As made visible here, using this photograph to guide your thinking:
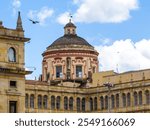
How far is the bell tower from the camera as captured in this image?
2827 inches

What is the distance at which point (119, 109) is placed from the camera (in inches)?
4665

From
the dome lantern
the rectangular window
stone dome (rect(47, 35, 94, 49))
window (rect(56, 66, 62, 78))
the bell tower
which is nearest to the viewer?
the bell tower

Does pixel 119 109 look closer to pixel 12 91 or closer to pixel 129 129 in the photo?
pixel 12 91

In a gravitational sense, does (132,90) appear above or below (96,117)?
above

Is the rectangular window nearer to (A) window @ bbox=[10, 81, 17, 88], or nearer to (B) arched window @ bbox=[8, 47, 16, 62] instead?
(A) window @ bbox=[10, 81, 17, 88]

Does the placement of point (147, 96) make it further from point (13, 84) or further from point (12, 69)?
point (12, 69)

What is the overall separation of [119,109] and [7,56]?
48.7 metres

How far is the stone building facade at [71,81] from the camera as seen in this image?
74.5 metres

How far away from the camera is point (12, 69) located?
238ft

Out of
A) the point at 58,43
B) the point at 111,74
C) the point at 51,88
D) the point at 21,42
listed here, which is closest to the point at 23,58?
the point at 21,42

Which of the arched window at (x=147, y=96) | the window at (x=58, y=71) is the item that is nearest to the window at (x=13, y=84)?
the arched window at (x=147, y=96)

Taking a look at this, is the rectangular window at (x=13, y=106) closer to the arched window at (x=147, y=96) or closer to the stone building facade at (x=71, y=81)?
the stone building facade at (x=71, y=81)

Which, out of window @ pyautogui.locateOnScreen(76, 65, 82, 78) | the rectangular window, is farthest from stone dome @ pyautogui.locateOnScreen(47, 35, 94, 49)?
the rectangular window

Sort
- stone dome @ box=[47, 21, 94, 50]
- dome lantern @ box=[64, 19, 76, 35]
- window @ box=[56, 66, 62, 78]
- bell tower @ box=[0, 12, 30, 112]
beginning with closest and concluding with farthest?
1. bell tower @ box=[0, 12, 30, 112]
2. stone dome @ box=[47, 21, 94, 50]
3. window @ box=[56, 66, 62, 78]
4. dome lantern @ box=[64, 19, 76, 35]
